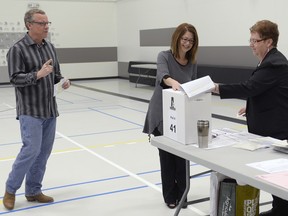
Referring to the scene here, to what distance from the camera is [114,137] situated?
18.4 ft

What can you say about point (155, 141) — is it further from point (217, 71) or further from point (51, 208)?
point (217, 71)

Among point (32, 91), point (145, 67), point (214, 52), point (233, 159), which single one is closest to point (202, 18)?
point (214, 52)

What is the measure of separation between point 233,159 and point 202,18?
26.6 feet

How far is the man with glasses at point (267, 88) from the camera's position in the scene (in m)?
2.49

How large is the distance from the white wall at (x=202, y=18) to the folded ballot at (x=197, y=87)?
5.85 metres

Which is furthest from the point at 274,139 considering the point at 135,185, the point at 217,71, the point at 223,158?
the point at 217,71

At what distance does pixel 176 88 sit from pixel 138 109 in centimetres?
527

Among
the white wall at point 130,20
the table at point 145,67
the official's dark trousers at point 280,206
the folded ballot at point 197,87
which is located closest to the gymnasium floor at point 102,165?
the official's dark trousers at point 280,206

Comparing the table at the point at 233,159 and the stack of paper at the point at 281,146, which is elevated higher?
the stack of paper at the point at 281,146

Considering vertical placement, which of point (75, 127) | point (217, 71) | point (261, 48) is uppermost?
point (261, 48)

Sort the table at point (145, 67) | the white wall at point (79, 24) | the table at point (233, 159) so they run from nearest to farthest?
the table at point (233, 159) < the table at point (145, 67) < the white wall at point (79, 24)

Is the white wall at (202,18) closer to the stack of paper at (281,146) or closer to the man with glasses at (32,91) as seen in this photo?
the man with glasses at (32,91)

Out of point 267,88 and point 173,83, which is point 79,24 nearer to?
point 173,83

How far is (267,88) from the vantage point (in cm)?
251
